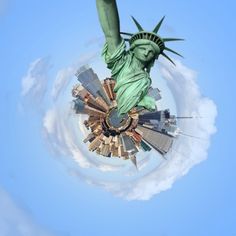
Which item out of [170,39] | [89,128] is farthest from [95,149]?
[170,39]

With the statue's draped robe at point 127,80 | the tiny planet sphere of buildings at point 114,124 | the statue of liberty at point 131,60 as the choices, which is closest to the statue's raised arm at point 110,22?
the statue of liberty at point 131,60

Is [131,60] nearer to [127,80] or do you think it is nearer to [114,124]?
[127,80]

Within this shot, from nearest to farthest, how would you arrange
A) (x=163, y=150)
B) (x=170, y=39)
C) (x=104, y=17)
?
(x=104, y=17) < (x=170, y=39) < (x=163, y=150)

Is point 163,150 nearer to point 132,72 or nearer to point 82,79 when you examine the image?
point 82,79

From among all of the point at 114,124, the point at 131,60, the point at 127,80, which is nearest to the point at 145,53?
the point at 131,60

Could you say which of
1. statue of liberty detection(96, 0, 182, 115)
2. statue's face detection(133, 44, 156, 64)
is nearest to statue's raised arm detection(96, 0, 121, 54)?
statue of liberty detection(96, 0, 182, 115)

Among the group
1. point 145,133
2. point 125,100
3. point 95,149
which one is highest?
point 145,133
